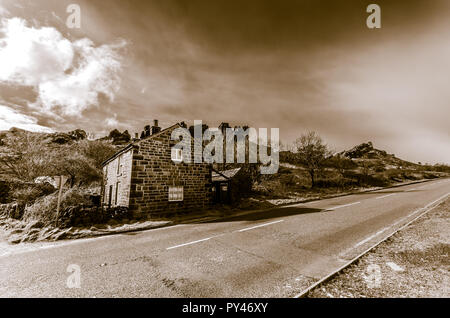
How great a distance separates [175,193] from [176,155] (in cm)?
287

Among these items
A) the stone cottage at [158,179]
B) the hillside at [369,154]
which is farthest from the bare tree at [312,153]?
the hillside at [369,154]

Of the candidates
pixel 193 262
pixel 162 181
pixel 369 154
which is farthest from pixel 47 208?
pixel 369 154

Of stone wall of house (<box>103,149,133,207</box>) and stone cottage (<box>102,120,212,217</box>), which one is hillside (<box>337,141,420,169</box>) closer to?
stone cottage (<box>102,120,212,217</box>)

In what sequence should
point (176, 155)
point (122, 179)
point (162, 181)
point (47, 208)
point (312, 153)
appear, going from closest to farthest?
point (47, 208), point (162, 181), point (122, 179), point (176, 155), point (312, 153)

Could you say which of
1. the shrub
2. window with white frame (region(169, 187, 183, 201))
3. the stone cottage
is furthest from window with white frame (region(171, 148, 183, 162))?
the shrub

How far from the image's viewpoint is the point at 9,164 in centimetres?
2008

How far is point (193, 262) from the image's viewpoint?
5879 mm

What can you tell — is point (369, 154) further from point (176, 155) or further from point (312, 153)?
point (176, 155)

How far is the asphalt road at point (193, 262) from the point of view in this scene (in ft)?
14.6

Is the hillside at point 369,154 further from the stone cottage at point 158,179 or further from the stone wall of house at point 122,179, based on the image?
the stone wall of house at point 122,179

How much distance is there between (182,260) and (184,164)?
10.5 m

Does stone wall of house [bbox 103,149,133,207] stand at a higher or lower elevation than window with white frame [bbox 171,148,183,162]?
lower

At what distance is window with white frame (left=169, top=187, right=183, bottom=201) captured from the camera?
49.9ft
